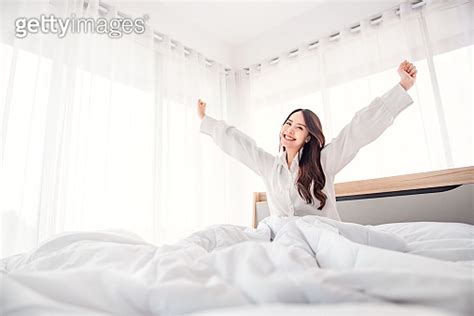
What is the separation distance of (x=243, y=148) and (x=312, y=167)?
421 millimetres

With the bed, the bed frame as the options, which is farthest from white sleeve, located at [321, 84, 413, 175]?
the bed

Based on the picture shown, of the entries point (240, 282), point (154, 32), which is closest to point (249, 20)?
point (154, 32)

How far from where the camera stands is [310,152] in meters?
1.64

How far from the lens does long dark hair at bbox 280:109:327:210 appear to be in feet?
4.94

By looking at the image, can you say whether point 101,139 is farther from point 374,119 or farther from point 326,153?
point 374,119

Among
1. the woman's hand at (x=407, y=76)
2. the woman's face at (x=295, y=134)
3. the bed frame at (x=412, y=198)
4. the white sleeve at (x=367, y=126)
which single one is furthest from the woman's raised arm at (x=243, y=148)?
the woman's hand at (x=407, y=76)

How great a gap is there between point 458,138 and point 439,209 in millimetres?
564

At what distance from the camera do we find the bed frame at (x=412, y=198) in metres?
1.61

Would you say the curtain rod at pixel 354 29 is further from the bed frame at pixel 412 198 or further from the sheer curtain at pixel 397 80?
the bed frame at pixel 412 198

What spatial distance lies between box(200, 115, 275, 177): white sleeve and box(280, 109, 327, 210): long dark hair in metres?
0.22

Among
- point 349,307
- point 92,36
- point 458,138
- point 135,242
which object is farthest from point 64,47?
point 458,138

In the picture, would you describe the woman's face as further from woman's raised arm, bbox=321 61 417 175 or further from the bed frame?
the bed frame

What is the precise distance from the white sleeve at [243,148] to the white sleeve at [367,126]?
0.33 meters

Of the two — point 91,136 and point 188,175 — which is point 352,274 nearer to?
point 91,136
